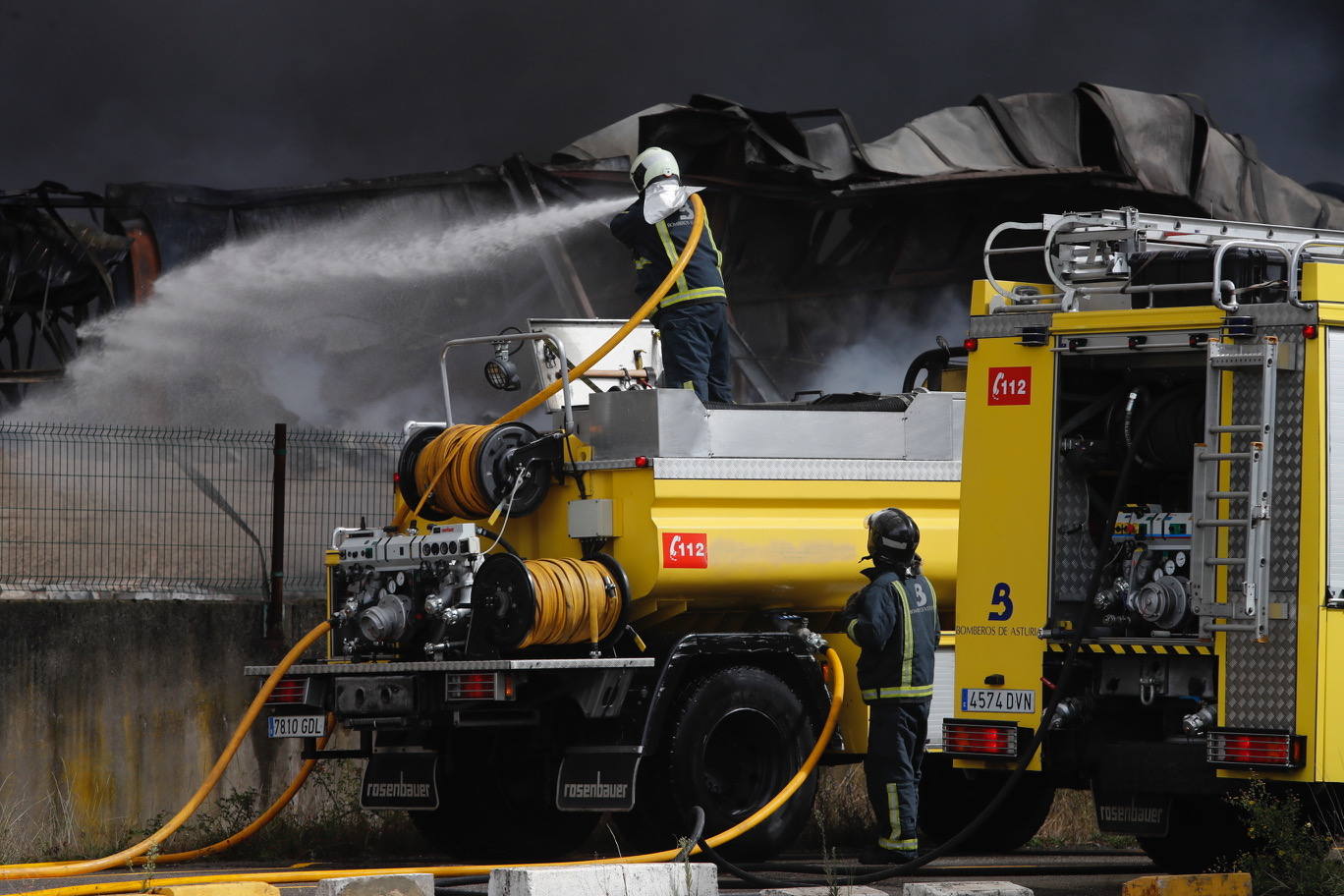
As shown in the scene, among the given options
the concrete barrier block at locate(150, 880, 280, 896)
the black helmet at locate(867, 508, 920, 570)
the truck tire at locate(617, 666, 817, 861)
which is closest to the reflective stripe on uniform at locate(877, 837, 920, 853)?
the truck tire at locate(617, 666, 817, 861)

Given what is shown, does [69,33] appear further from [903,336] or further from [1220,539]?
[1220,539]

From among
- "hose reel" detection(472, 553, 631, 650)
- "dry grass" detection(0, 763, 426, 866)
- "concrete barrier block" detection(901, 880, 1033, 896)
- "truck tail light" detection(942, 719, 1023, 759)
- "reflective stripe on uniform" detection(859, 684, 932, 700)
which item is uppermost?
"hose reel" detection(472, 553, 631, 650)

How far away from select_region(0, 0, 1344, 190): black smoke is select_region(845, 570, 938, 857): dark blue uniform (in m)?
12.5

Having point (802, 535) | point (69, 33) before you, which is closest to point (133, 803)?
point (802, 535)

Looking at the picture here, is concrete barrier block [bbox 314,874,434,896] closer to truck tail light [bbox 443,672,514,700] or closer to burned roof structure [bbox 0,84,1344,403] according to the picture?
truck tail light [bbox 443,672,514,700]

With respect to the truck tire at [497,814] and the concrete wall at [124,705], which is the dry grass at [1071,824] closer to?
the truck tire at [497,814]

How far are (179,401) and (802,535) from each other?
33.1ft

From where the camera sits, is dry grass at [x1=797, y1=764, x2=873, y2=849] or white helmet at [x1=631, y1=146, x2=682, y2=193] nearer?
white helmet at [x1=631, y1=146, x2=682, y2=193]

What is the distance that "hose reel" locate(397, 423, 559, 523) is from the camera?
32.6 ft

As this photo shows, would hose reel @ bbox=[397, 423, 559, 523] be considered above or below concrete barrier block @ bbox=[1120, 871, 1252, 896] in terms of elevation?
above

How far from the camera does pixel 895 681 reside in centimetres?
939

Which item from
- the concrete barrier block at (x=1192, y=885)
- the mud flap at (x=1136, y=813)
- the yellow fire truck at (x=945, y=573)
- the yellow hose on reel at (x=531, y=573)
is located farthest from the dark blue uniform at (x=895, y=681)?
the concrete barrier block at (x=1192, y=885)

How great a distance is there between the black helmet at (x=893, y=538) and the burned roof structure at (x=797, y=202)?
10.8m

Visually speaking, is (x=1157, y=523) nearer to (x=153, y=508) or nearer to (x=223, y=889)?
(x=223, y=889)
